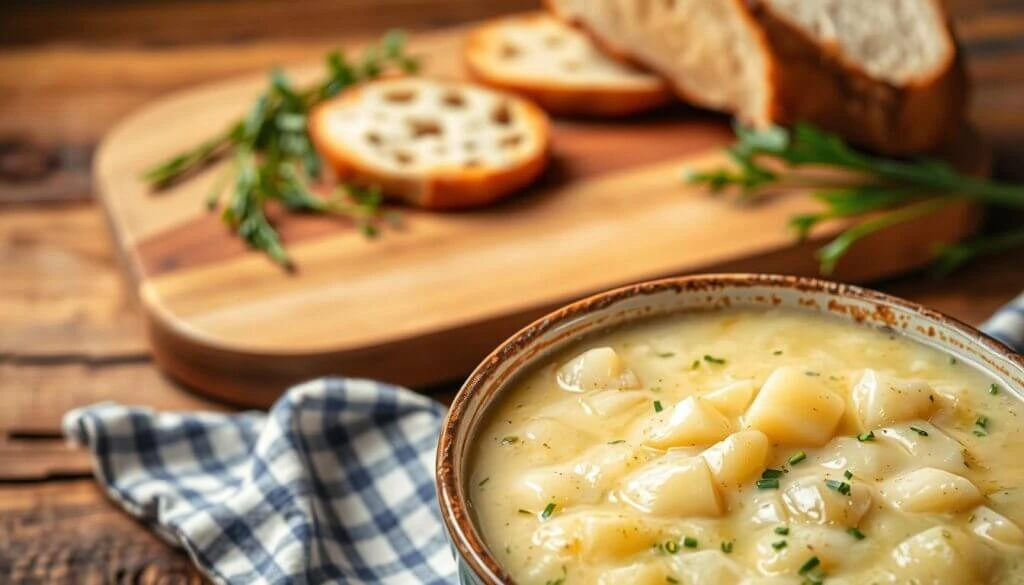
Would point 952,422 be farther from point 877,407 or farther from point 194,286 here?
point 194,286

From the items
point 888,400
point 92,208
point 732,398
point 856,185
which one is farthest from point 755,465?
point 92,208

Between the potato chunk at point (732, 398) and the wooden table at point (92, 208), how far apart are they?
1135mm

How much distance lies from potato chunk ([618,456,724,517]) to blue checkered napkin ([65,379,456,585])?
688 millimetres

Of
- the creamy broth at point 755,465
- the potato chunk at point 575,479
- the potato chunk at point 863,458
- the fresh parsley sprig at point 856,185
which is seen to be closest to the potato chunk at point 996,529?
the creamy broth at point 755,465

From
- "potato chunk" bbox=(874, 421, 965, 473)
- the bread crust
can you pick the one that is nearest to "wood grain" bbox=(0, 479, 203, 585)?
"potato chunk" bbox=(874, 421, 965, 473)

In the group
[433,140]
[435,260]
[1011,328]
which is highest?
[1011,328]

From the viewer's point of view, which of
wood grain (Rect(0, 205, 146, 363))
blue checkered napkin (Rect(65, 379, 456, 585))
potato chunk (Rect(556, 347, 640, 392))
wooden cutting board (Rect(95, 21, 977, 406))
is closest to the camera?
potato chunk (Rect(556, 347, 640, 392))

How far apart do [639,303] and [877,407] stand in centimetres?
46

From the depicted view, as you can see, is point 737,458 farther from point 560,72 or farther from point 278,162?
point 560,72

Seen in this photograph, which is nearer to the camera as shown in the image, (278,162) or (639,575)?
(639,575)

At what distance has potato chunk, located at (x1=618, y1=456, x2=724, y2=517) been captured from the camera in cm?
177

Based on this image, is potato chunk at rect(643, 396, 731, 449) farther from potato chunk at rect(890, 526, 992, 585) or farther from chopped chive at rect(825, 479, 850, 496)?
potato chunk at rect(890, 526, 992, 585)

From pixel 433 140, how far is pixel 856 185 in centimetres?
122

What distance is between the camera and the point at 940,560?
1.68 meters
